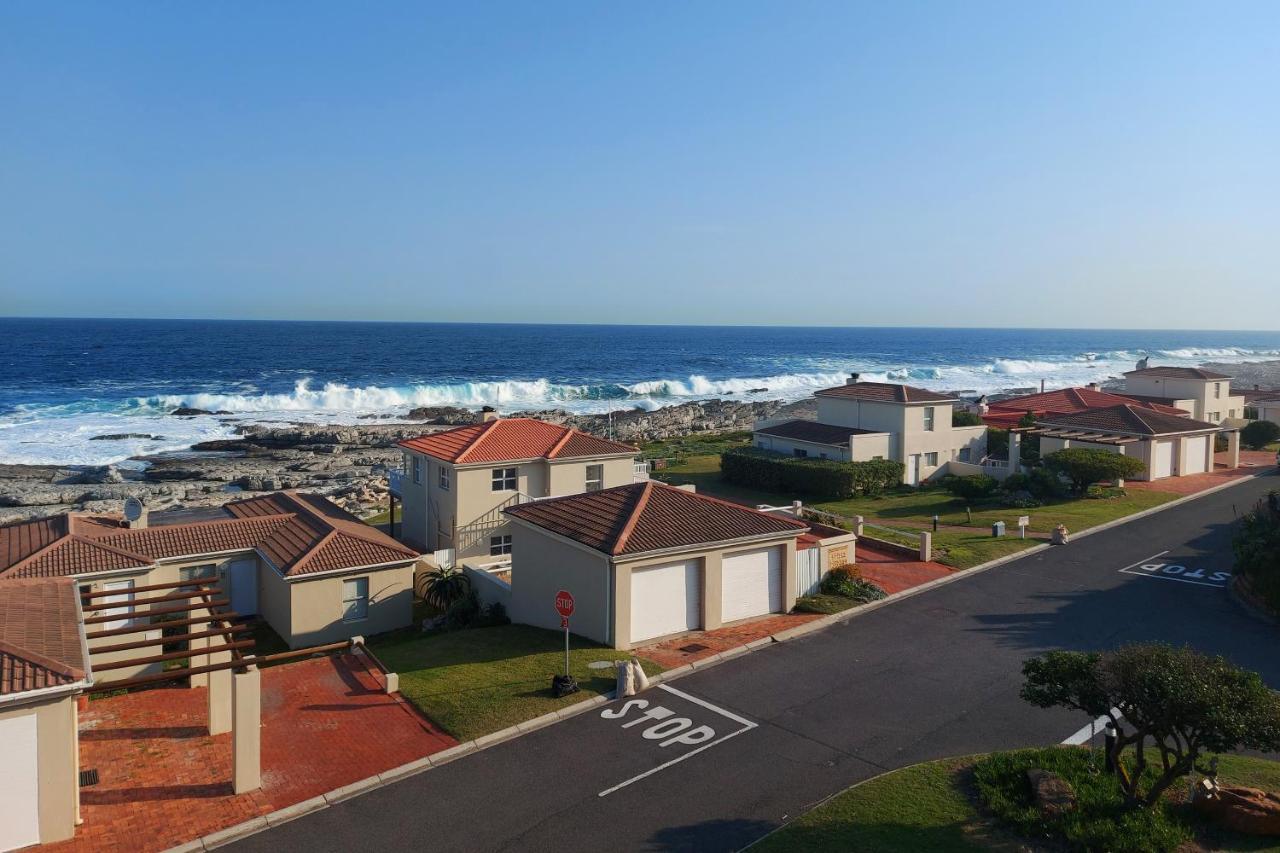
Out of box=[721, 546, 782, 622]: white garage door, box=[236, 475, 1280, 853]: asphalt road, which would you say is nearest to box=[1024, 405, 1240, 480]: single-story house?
box=[236, 475, 1280, 853]: asphalt road

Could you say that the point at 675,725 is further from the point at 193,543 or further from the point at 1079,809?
the point at 193,543

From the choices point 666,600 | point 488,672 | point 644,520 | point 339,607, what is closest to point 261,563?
point 339,607

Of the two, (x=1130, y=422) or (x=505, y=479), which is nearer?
(x=505, y=479)

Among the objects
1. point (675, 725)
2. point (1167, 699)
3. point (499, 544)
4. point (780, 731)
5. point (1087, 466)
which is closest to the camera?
point (1167, 699)

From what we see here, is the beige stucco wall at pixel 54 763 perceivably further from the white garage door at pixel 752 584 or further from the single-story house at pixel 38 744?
the white garage door at pixel 752 584

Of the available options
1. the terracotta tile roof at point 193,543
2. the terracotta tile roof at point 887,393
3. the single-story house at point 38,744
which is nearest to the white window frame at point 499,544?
the terracotta tile roof at point 193,543
